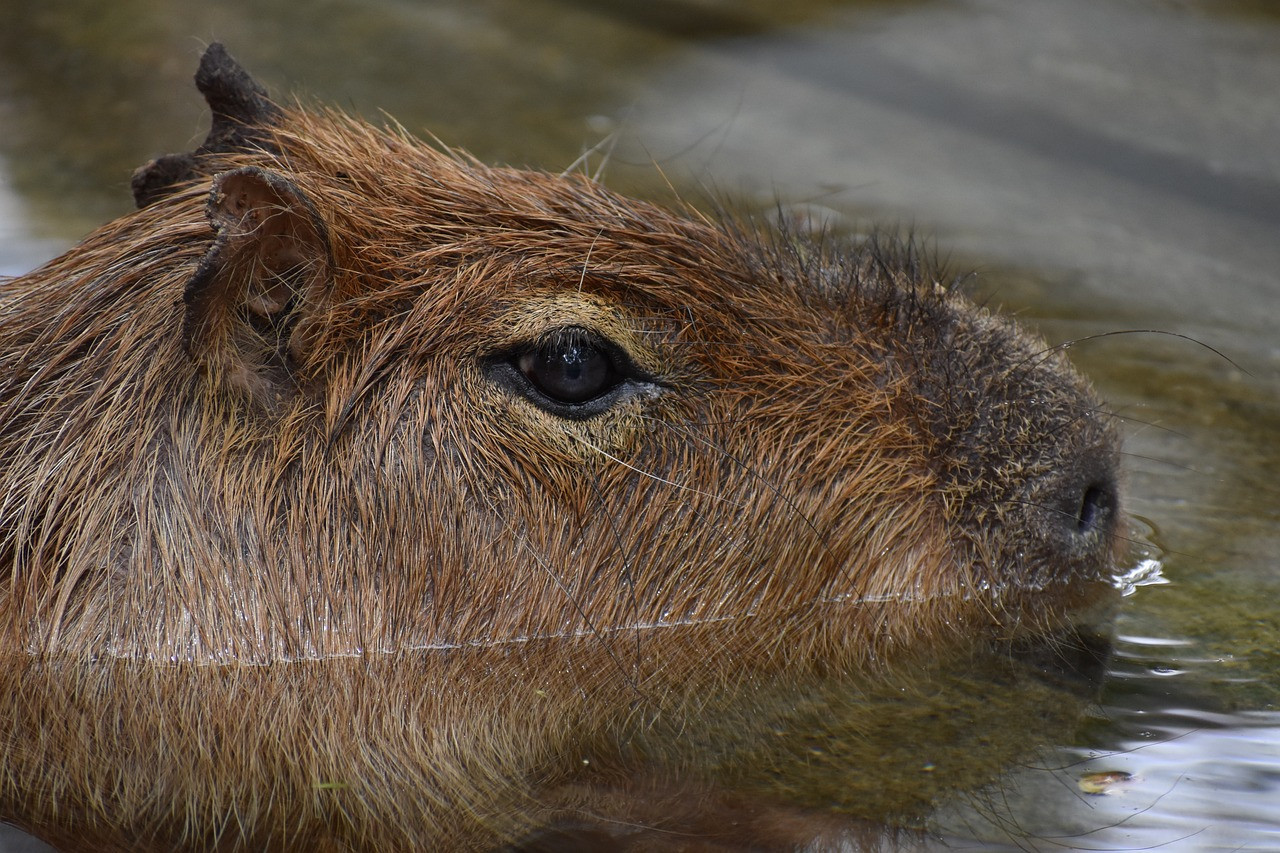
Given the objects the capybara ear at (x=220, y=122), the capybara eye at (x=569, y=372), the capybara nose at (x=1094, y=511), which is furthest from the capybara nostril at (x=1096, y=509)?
the capybara ear at (x=220, y=122)

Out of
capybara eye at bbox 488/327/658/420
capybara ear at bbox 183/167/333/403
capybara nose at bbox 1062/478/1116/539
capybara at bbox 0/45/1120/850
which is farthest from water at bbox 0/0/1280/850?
capybara ear at bbox 183/167/333/403

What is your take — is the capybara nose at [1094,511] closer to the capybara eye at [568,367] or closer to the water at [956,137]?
the water at [956,137]

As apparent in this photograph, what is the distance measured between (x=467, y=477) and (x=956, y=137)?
4.51 meters

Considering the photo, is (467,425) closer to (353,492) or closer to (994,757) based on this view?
(353,492)

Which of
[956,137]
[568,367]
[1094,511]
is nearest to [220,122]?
[568,367]

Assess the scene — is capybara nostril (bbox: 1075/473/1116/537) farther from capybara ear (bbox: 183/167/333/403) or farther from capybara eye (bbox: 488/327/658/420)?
capybara ear (bbox: 183/167/333/403)

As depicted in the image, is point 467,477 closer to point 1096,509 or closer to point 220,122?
point 220,122

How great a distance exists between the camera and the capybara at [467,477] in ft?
11.4

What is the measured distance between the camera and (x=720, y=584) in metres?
3.72

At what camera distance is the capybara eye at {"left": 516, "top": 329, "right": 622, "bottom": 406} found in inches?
139

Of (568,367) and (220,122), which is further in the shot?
(220,122)

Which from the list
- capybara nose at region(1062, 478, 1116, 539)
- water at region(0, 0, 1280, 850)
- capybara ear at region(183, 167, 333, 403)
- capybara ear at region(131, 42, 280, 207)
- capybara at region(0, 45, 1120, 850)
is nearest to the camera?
capybara ear at region(183, 167, 333, 403)

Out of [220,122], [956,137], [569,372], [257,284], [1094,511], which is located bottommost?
[1094,511]

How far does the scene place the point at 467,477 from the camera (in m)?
3.54
